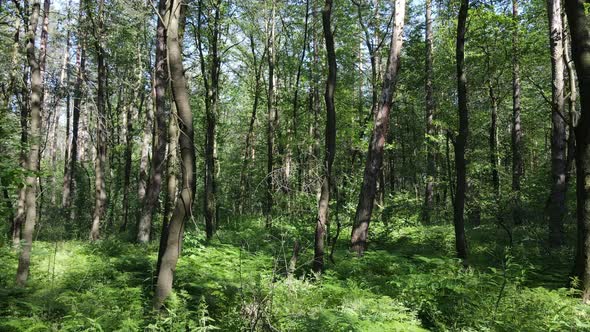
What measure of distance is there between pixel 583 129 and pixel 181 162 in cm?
670

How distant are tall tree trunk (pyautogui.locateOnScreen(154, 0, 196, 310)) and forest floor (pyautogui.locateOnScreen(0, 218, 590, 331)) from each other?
41 centimetres

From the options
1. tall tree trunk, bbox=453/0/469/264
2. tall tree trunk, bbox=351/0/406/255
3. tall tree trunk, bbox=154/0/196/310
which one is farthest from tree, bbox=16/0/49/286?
tall tree trunk, bbox=453/0/469/264

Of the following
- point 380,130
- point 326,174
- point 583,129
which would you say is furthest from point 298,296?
point 583,129

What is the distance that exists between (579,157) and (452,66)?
46.7 ft

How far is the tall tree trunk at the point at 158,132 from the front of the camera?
305 inches

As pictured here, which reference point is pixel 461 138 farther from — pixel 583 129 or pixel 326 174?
pixel 326 174

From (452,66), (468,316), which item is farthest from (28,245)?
(452,66)

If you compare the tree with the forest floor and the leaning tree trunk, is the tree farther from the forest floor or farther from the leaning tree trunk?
the leaning tree trunk

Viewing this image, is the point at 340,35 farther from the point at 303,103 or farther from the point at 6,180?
the point at 6,180

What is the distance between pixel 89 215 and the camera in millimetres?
26953

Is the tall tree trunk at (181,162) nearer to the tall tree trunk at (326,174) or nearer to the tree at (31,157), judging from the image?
the tall tree trunk at (326,174)

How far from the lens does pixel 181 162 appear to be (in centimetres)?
475

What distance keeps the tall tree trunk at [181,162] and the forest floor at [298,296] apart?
0.41m

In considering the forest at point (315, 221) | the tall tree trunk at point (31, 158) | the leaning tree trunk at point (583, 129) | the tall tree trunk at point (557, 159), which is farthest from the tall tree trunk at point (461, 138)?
the tall tree trunk at point (31, 158)
